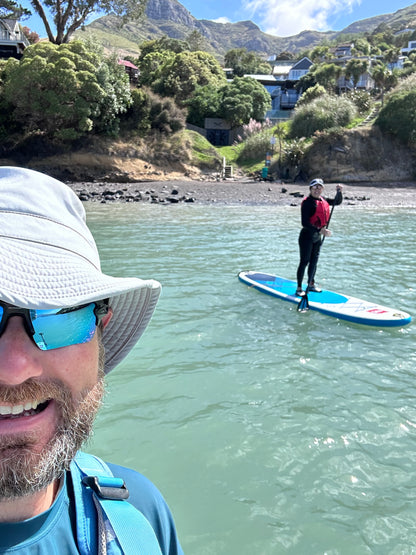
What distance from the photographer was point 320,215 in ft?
30.1

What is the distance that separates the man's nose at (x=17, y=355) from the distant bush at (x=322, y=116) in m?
41.9

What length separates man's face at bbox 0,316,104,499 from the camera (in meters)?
1.32

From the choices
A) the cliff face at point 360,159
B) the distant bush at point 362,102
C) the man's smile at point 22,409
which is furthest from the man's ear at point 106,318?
the distant bush at point 362,102

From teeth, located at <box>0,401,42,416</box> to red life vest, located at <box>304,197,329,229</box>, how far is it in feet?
27.6

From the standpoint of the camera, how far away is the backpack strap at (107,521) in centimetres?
137

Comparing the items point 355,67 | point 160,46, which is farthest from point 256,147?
point 160,46

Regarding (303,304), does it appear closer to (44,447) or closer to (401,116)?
(44,447)

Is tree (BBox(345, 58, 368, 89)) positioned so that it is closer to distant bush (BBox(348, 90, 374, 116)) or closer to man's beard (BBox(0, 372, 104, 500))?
distant bush (BBox(348, 90, 374, 116))

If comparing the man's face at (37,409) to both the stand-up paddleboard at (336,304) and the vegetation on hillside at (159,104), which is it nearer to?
the stand-up paddleboard at (336,304)

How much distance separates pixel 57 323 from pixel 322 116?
42.5 m

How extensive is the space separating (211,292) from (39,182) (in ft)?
28.0

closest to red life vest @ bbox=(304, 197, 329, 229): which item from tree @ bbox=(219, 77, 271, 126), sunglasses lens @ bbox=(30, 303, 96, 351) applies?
Answer: sunglasses lens @ bbox=(30, 303, 96, 351)

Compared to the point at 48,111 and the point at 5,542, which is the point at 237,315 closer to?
the point at 5,542

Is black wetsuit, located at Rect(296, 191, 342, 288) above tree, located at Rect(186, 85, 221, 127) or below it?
below
